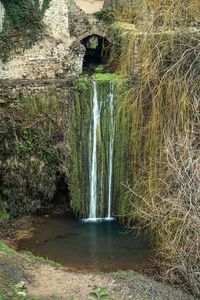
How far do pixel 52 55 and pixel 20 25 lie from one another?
4.25 ft

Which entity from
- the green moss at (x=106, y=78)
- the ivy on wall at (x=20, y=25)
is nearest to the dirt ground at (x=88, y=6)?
the ivy on wall at (x=20, y=25)

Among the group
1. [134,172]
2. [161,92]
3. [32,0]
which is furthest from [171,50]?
[32,0]

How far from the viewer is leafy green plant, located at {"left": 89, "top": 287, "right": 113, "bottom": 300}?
9.77m

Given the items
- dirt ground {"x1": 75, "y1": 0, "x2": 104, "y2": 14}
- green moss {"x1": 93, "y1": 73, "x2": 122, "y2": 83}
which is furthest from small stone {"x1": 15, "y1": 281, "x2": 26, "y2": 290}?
dirt ground {"x1": 75, "y1": 0, "x2": 104, "y2": 14}

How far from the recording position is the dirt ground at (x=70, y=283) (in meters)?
10.4

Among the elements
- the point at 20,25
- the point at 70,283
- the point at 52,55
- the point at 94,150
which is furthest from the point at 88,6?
the point at 70,283

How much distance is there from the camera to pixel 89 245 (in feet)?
46.7

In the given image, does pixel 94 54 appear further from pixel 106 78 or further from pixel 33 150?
pixel 33 150

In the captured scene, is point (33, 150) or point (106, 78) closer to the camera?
point (33, 150)

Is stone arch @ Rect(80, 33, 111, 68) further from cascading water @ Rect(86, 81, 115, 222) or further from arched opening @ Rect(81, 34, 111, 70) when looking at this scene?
cascading water @ Rect(86, 81, 115, 222)

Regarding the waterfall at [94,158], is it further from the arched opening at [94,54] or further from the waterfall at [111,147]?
the arched opening at [94,54]

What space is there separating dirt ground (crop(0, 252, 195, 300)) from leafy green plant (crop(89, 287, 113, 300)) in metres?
0.14

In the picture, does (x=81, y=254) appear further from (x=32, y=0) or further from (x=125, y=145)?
(x=32, y=0)

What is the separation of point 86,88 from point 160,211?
6.31 m
